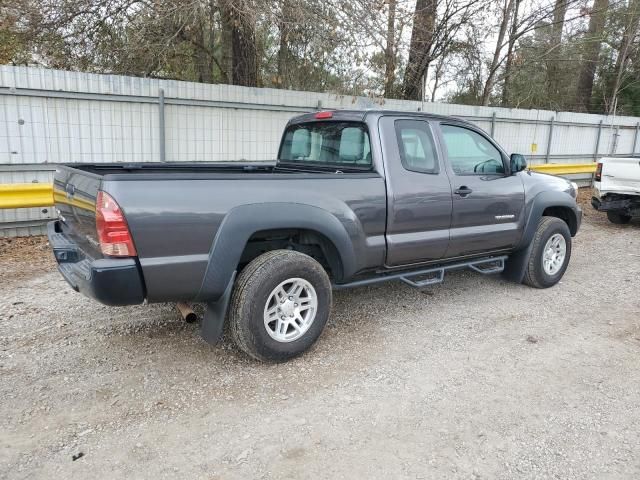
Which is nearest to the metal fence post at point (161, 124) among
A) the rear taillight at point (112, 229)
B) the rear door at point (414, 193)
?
the rear door at point (414, 193)

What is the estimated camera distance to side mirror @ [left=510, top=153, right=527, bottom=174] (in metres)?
5.04

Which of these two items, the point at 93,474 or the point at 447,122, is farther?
the point at 447,122

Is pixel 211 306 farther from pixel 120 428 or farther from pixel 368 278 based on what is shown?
pixel 368 278

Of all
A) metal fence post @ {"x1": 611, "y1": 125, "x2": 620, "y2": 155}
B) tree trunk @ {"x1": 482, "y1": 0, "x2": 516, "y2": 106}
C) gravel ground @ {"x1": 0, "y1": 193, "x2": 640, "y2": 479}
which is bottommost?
gravel ground @ {"x1": 0, "y1": 193, "x2": 640, "y2": 479}

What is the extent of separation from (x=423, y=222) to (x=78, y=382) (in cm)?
293

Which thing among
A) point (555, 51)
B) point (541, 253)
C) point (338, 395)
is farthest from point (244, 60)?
point (555, 51)

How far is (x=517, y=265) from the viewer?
5.59m

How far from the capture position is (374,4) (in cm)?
745

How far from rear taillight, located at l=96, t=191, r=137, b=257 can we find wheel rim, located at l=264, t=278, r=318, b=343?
1.05 metres

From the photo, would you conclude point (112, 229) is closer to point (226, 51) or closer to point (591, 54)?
point (226, 51)

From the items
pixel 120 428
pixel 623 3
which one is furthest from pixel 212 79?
pixel 623 3

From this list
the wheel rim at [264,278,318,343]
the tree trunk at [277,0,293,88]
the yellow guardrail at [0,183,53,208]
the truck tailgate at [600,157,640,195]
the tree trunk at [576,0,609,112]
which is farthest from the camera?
the tree trunk at [576,0,609,112]

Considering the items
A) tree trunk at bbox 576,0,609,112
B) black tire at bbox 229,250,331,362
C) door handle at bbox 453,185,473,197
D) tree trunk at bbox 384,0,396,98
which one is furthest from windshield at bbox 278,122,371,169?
tree trunk at bbox 576,0,609,112

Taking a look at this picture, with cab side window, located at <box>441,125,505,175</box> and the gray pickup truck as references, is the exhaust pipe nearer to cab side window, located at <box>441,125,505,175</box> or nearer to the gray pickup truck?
the gray pickup truck
